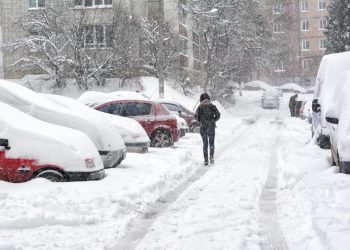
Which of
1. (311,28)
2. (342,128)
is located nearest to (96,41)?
(342,128)

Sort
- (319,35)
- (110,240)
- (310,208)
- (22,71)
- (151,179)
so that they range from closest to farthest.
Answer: (110,240) → (310,208) → (151,179) → (22,71) → (319,35)

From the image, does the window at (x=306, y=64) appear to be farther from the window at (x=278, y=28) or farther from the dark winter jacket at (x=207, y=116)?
the dark winter jacket at (x=207, y=116)

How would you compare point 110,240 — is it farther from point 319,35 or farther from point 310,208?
point 319,35

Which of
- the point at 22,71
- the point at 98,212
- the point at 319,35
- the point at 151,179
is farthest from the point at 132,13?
the point at 319,35

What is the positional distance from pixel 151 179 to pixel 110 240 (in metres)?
3.93

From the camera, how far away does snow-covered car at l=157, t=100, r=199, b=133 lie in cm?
2287

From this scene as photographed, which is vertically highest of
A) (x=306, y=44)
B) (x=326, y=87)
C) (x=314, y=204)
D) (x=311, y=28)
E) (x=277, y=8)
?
(x=277, y=8)

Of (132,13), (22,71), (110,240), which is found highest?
(132,13)

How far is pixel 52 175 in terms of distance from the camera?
9109 mm

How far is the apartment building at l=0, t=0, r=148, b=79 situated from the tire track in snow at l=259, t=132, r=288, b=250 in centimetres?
2569

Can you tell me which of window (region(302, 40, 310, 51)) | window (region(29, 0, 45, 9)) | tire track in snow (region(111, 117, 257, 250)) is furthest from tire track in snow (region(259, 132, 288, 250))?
window (region(302, 40, 310, 51))

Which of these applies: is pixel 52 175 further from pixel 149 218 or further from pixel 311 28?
pixel 311 28

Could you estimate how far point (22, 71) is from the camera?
126 ft

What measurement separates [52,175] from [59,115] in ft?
6.75
